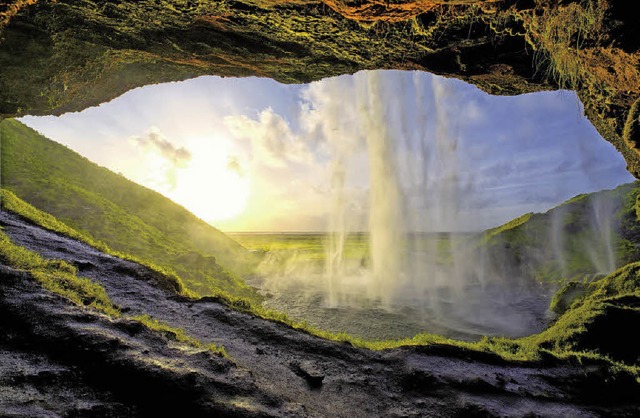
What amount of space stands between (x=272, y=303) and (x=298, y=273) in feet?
63.5

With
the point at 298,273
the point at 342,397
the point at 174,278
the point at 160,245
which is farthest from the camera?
the point at 298,273

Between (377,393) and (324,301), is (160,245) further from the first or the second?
(377,393)

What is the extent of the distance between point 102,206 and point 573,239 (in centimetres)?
5706

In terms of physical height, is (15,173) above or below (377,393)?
above

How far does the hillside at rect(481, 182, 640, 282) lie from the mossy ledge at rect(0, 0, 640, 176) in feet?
103

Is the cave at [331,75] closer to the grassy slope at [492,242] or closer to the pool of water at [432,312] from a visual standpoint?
the grassy slope at [492,242]

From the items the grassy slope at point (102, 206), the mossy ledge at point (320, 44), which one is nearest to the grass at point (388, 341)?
the mossy ledge at point (320, 44)

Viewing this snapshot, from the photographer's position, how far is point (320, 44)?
33.8ft

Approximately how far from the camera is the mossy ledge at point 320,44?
6617 millimetres

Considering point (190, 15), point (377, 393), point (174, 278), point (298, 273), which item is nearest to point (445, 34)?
point (190, 15)

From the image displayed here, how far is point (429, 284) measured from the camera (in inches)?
1379

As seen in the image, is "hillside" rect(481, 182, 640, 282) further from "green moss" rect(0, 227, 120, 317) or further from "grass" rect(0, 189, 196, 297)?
"green moss" rect(0, 227, 120, 317)

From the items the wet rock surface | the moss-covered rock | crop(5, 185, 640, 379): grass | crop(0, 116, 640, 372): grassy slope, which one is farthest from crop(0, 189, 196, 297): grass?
the moss-covered rock

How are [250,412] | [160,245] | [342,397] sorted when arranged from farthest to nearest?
[160,245], [342,397], [250,412]
